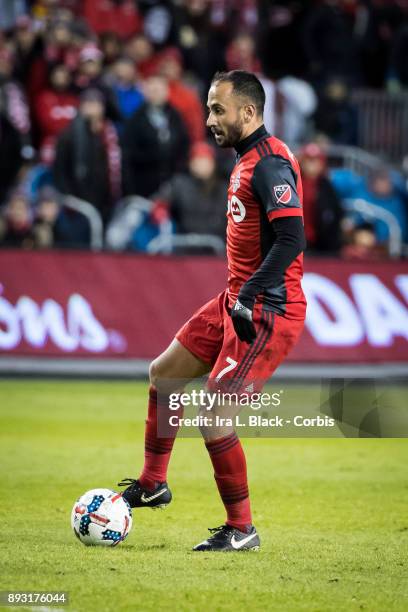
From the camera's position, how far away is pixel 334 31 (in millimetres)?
19844

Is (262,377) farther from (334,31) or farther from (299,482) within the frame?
(334,31)

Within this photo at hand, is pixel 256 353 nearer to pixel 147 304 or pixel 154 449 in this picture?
pixel 154 449

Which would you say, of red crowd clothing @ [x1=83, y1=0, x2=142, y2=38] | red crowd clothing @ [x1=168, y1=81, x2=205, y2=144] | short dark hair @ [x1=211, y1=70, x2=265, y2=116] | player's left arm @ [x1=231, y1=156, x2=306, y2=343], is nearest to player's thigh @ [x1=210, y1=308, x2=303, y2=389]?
player's left arm @ [x1=231, y1=156, x2=306, y2=343]

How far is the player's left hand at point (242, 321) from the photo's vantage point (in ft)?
21.4

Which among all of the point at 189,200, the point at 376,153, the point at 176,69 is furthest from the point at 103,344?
the point at 376,153

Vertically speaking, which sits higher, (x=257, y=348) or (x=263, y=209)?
(x=263, y=209)

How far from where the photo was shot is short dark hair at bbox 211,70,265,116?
6805mm

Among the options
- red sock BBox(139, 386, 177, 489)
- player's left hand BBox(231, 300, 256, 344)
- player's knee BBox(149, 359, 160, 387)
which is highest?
player's left hand BBox(231, 300, 256, 344)

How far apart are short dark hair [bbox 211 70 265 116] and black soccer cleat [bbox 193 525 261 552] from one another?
225 centimetres

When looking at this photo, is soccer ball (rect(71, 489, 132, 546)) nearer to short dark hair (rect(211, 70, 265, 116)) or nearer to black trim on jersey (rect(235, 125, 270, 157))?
black trim on jersey (rect(235, 125, 270, 157))

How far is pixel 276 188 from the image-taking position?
656 centimetres

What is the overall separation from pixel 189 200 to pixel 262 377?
8923 mm

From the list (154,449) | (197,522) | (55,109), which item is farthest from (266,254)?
(55,109)

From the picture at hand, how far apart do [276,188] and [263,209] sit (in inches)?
8.2
